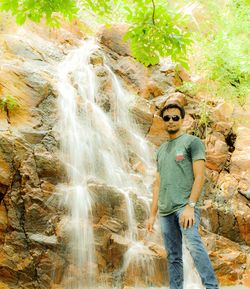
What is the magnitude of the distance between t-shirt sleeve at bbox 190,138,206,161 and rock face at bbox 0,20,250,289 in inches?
125

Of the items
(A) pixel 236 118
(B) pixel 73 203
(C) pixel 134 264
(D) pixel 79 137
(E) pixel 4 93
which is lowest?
(C) pixel 134 264

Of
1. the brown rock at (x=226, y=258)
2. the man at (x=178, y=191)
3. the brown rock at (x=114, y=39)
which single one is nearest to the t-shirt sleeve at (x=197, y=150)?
the man at (x=178, y=191)

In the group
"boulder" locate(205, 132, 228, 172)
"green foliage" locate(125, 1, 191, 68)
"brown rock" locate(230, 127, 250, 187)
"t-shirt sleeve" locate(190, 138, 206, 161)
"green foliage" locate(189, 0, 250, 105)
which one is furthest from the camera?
"green foliage" locate(189, 0, 250, 105)

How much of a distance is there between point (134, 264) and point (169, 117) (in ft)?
10.8

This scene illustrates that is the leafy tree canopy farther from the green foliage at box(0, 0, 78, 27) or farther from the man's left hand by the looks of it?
the man's left hand

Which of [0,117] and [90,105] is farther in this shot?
[90,105]

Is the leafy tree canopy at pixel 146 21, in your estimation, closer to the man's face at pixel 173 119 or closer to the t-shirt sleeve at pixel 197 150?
the man's face at pixel 173 119

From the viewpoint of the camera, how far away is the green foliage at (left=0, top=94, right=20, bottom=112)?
24.3 ft

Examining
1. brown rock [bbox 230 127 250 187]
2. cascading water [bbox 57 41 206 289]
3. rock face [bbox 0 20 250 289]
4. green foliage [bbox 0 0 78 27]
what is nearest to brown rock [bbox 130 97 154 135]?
rock face [bbox 0 20 250 289]

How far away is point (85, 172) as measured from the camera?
7.64 meters

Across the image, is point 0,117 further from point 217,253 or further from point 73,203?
point 217,253

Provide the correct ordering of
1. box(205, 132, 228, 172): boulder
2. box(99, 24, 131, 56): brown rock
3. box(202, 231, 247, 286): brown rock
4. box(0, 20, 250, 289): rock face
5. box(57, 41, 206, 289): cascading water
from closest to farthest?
1. box(0, 20, 250, 289): rock face
2. box(57, 41, 206, 289): cascading water
3. box(202, 231, 247, 286): brown rock
4. box(205, 132, 228, 172): boulder
5. box(99, 24, 131, 56): brown rock

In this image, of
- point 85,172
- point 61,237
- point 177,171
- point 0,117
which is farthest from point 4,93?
point 177,171

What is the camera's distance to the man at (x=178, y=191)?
3.56 m
